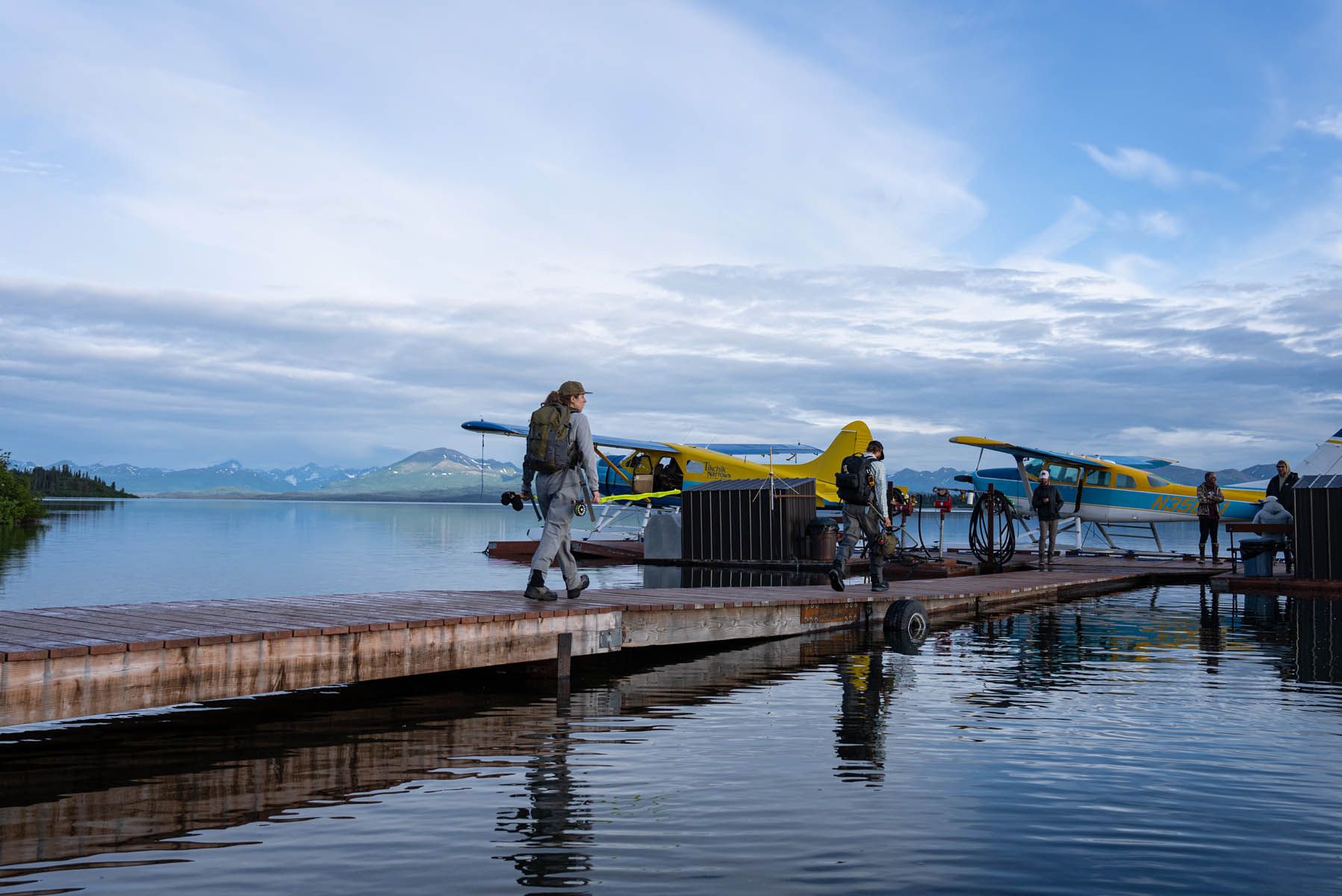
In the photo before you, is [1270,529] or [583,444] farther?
[1270,529]

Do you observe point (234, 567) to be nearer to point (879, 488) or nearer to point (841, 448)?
point (841, 448)

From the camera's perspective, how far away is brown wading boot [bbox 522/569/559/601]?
1048 centimetres

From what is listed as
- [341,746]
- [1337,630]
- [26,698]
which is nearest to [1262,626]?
[1337,630]

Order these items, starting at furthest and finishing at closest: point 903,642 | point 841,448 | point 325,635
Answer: point 841,448 → point 903,642 → point 325,635

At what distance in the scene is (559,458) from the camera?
9688 mm

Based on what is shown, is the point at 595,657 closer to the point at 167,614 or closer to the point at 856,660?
the point at 856,660

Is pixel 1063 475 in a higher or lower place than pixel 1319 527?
higher

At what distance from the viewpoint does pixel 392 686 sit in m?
10.2

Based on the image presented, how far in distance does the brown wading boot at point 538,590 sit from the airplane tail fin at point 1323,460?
57.0ft

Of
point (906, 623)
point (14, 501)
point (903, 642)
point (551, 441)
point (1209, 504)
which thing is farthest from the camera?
point (14, 501)

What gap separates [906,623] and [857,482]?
79.4 inches

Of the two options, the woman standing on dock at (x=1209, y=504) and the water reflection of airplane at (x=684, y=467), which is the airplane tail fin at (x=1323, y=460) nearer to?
the woman standing on dock at (x=1209, y=504)

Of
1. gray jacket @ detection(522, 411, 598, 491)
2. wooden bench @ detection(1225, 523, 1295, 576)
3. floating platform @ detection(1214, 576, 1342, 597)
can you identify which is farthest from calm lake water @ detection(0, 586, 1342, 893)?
wooden bench @ detection(1225, 523, 1295, 576)

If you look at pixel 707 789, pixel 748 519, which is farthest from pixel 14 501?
pixel 707 789
